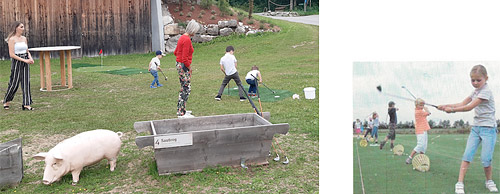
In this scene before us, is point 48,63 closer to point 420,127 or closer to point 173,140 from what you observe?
point 173,140

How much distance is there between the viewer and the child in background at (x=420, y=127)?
2.55 meters

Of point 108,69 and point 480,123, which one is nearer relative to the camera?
point 480,123

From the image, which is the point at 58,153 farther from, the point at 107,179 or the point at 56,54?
the point at 56,54

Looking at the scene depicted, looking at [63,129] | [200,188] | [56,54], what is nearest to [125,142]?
[63,129]

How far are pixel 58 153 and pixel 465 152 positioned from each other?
9.84 ft

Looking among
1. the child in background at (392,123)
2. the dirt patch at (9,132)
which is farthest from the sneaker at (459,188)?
the dirt patch at (9,132)

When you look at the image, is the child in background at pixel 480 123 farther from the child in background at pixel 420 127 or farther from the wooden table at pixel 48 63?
the wooden table at pixel 48 63

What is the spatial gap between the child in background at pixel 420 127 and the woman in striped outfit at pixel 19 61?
225 inches

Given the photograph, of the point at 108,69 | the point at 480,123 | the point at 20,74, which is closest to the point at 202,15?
the point at 108,69

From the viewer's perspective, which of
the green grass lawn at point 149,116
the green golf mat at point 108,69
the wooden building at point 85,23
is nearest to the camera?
the green grass lawn at point 149,116

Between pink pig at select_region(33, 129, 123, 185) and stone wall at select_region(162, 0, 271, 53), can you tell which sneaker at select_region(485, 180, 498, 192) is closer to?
pink pig at select_region(33, 129, 123, 185)

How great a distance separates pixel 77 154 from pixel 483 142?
9.93ft

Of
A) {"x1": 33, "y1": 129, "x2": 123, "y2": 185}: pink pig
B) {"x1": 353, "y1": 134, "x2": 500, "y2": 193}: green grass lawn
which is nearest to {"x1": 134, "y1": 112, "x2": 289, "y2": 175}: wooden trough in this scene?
{"x1": 33, "y1": 129, "x2": 123, "y2": 185}: pink pig

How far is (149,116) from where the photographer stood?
679 cm
